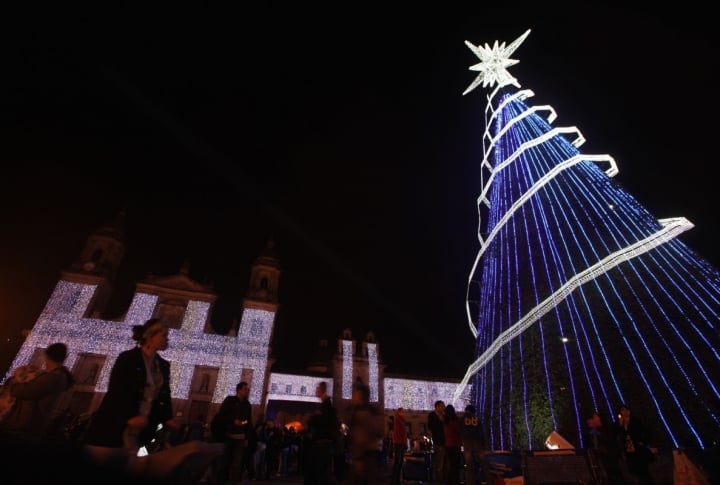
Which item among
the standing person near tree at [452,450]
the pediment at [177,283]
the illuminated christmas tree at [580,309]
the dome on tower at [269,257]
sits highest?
the dome on tower at [269,257]

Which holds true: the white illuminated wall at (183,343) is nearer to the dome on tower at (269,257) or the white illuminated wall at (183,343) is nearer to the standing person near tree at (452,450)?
the dome on tower at (269,257)

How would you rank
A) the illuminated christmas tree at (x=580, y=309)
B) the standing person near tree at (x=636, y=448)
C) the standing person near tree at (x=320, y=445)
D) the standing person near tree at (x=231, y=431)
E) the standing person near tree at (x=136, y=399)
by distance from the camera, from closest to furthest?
the standing person near tree at (x=136, y=399)
the standing person near tree at (x=320, y=445)
the standing person near tree at (x=231, y=431)
the standing person near tree at (x=636, y=448)
the illuminated christmas tree at (x=580, y=309)

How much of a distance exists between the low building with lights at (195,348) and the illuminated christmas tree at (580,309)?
2002 cm

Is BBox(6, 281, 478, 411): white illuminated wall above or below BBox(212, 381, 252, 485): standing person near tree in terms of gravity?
above

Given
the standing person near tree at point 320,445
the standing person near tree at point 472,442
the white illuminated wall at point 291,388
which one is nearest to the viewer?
the standing person near tree at point 320,445

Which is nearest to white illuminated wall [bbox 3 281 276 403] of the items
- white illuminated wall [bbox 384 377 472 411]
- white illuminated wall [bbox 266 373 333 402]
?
white illuminated wall [bbox 266 373 333 402]

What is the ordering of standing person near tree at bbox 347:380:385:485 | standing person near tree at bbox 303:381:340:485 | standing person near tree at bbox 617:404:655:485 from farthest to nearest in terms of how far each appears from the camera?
standing person near tree at bbox 617:404:655:485
standing person near tree at bbox 303:381:340:485
standing person near tree at bbox 347:380:385:485

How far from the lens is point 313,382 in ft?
129

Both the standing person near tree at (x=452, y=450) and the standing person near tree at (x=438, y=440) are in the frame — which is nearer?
the standing person near tree at (x=452, y=450)

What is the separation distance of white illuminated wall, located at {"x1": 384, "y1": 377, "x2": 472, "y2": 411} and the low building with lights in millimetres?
115

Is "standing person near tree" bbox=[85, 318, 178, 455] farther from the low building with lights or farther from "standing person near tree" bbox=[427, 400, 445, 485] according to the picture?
the low building with lights

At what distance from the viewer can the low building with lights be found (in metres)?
30.4

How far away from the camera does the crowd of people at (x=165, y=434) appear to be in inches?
71.2

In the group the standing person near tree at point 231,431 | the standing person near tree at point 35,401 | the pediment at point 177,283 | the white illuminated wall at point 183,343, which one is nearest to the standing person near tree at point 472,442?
the standing person near tree at point 231,431
